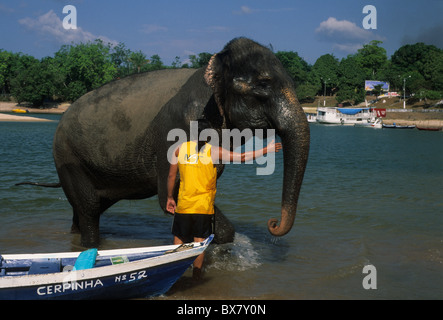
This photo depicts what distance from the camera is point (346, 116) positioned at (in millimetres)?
99625

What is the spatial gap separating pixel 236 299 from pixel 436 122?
87997mm

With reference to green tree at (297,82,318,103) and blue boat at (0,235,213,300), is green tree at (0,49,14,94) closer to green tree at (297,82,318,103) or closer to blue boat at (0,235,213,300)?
green tree at (297,82,318,103)

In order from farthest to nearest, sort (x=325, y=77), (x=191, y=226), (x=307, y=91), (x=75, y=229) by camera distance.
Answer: (x=325, y=77) → (x=307, y=91) → (x=75, y=229) → (x=191, y=226)

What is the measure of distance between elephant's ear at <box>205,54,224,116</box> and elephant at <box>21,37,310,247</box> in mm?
11

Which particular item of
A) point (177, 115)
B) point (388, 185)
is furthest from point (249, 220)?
point (388, 185)

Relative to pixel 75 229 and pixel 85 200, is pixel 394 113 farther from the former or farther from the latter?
pixel 85 200

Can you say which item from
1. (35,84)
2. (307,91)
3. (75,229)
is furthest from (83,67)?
(75,229)

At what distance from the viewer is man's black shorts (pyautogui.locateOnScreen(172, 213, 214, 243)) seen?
18.7ft

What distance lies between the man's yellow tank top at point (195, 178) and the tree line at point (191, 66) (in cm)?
7563

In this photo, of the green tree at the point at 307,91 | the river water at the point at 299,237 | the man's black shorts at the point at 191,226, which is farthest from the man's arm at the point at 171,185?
the green tree at the point at 307,91

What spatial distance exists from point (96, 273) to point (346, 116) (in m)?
98.2

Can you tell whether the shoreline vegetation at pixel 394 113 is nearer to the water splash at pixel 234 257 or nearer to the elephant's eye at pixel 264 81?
the water splash at pixel 234 257

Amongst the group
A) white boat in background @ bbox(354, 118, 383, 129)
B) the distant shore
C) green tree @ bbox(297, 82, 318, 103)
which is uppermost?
green tree @ bbox(297, 82, 318, 103)

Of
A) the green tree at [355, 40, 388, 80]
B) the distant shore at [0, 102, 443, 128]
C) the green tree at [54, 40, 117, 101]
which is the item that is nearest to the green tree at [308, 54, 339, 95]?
the green tree at [355, 40, 388, 80]
